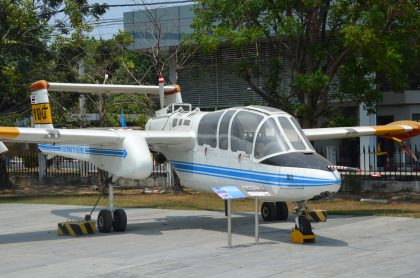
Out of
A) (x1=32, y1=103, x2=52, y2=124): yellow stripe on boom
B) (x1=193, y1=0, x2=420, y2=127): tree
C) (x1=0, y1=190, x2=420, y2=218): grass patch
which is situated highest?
(x1=193, y1=0, x2=420, y2=127): tree

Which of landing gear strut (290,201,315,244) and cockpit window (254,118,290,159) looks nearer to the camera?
landing gear strut (290,201,315,244)

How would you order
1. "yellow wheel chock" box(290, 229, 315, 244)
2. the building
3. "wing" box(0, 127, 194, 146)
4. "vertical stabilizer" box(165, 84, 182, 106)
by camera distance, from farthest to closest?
the building → "vertical stabilizer" box(165, 84, 182, 106) → "wing" box(0, 127, 194, 146) → "yellow wheel chock" box(290, 229, 315, 244)

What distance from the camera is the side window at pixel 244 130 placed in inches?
560

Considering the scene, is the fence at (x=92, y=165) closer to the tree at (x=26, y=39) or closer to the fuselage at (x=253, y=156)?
the tree at (x=26, y=39)

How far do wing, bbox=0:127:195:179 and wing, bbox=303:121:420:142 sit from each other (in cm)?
356

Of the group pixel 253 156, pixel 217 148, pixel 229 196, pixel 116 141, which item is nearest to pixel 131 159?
pixel 116 141

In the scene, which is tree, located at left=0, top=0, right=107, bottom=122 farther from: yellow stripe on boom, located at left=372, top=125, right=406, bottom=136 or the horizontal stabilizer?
yellow stripe on boom, located at left=372, top=125, right=406, bottom=136

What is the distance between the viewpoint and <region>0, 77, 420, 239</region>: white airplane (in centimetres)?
1323

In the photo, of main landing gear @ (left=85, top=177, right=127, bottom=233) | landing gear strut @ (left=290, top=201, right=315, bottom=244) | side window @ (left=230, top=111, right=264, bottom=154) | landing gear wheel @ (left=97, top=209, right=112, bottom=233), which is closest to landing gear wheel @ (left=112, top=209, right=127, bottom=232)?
main landing gear @ (left=85, top=177, right=127, bottom=233)

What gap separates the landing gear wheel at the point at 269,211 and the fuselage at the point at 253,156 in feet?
6.71

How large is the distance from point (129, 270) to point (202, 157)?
5.24 meters

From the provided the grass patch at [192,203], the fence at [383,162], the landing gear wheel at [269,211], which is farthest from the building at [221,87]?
the landing gear wheel at [269,211]

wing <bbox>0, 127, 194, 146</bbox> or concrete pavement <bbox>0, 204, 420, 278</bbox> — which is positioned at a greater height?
wing <bbox>0, 127, 194, 146</bbox>

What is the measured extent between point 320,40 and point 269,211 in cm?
852
